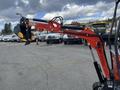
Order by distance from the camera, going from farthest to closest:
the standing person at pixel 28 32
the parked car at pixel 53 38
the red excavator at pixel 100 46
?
the parked car at pixel 53 38
the standing person at pixel 28 32
the red excavator at pixel 100 46

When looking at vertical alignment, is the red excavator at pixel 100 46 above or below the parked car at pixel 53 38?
above

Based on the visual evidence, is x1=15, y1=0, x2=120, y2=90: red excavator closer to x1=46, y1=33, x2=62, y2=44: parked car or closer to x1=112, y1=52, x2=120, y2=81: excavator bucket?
x1=112, y1=52, x2=120, y2=81: excavator bucket

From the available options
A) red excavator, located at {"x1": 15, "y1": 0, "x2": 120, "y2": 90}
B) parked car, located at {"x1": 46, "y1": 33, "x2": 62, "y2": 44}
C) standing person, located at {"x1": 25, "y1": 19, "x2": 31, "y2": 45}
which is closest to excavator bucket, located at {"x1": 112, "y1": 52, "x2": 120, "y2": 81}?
red excavator, located at {"x1": 15, "y1": 0, "x2": 120, "y2": 90}

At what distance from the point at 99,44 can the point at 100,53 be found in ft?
0.64

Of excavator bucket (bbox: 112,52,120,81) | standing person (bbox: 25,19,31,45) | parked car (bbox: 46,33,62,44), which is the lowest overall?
parked car (bbox: 46,33,62,44)

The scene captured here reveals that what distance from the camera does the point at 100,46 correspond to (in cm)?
757

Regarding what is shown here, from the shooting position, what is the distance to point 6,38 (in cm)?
7631

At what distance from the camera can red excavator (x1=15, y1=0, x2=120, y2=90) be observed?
7086mm

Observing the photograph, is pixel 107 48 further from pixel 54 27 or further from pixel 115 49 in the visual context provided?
pixel 54 27

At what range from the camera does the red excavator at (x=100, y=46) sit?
7086 millimetres

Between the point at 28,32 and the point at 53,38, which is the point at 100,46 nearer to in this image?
the point at 28,32

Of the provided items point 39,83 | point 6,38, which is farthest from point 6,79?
point 6,38

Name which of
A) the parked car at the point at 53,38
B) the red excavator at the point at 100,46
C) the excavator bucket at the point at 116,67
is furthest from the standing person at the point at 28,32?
the parked car at the point at 53,38

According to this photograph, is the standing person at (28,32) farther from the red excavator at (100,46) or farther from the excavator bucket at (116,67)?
the excavator bucket at (116,67)
